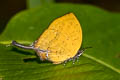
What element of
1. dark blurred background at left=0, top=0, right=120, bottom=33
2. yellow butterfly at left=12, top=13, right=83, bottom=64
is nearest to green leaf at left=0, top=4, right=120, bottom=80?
yellow butterfly at left=12, top=13, right=83, bottom=64

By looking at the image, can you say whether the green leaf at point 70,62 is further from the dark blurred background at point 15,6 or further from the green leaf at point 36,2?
the dark blurred background at point 15,6

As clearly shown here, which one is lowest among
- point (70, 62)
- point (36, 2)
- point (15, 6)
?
point (70, 62)

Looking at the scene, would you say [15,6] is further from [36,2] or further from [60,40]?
[60,40]

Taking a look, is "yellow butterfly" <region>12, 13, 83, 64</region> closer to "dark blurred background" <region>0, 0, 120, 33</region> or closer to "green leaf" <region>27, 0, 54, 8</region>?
"green leaf" <region>27, 0, 54, 8</region>

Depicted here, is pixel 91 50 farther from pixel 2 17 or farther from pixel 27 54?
pixel 2 17

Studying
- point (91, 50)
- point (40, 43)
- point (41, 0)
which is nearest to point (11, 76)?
point (40, 43)

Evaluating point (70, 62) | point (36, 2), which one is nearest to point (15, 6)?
point (36, 2)

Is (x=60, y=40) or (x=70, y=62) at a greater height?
(x=60, y=40)

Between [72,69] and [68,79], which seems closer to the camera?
[68,79]
